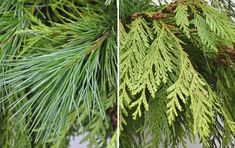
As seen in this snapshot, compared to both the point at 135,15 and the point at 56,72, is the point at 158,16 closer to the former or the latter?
the point at 135,15

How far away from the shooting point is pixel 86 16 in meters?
0.37

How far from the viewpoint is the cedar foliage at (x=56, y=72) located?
1.10 feet

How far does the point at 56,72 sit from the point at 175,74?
0.13 meters

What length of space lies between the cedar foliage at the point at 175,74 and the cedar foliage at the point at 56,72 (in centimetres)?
3

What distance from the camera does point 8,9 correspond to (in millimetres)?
381

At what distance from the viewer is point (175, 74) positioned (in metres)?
0.33

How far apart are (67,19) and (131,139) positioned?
15cm

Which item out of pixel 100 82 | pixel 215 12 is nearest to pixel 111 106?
pixel 100 82

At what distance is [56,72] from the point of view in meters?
0.35

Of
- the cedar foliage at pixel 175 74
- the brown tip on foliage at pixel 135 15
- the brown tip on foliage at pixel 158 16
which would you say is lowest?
the cedar foliage at pixel 175 74

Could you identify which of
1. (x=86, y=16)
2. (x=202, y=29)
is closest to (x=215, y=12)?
(x=202, y=29)

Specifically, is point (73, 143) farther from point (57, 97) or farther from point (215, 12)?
point (215, 12)

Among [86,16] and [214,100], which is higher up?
[86,16]

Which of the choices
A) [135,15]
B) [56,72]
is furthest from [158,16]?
[56,72]
